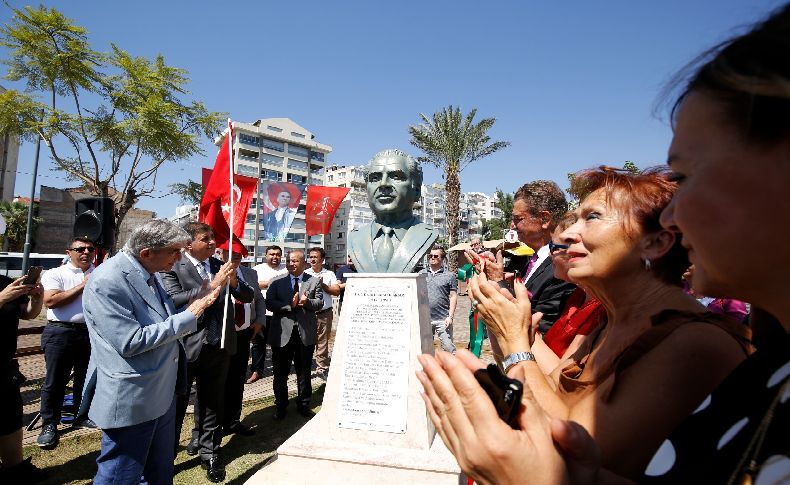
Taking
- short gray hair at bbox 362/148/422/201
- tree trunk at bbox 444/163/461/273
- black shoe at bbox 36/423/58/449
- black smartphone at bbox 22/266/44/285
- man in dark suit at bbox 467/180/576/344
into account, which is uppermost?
tree trunk at bbox 444/163/461/273

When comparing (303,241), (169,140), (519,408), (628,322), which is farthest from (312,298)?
(303,241)

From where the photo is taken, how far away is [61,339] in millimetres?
5141

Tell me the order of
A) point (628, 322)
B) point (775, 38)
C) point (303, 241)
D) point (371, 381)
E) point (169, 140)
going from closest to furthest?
point (775, 38) < point (628, 322) < point (371, 381) < point (169, 140) < point (303, 241)

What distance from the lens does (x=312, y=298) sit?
249 inches

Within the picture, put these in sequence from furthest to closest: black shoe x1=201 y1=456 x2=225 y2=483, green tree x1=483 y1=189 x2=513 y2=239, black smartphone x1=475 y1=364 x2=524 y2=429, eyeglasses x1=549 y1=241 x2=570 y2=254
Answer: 1. green tree x1=483 y1=189 x2=513 y2=239
2. black shoe x1=201 y1=456 x2=225 y2=483
3. eyeglasses x1=549 y1=241 x2=570 y2=254
4. black smartphone x1=475 y1=364 x2=524 y2=429

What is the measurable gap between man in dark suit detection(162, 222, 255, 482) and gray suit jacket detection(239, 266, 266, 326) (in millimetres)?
579

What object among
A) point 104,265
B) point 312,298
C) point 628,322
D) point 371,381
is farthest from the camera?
point 312,298

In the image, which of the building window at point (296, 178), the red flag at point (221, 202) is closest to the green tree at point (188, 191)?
the red flag at point (221, 202)

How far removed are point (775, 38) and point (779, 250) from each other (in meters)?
0.36

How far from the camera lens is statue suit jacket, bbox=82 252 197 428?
260 centimetres

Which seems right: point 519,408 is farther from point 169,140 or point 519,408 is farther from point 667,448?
point 169,140

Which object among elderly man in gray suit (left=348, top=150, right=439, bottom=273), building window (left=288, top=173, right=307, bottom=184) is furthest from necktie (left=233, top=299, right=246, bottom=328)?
building window (left=288, top=173, right=307, bottom=184)

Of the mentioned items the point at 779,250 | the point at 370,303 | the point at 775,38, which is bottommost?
the point at 370,303

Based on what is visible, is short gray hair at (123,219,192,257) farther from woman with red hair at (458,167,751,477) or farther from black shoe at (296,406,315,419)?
black shoe at (296,406,315,419)
